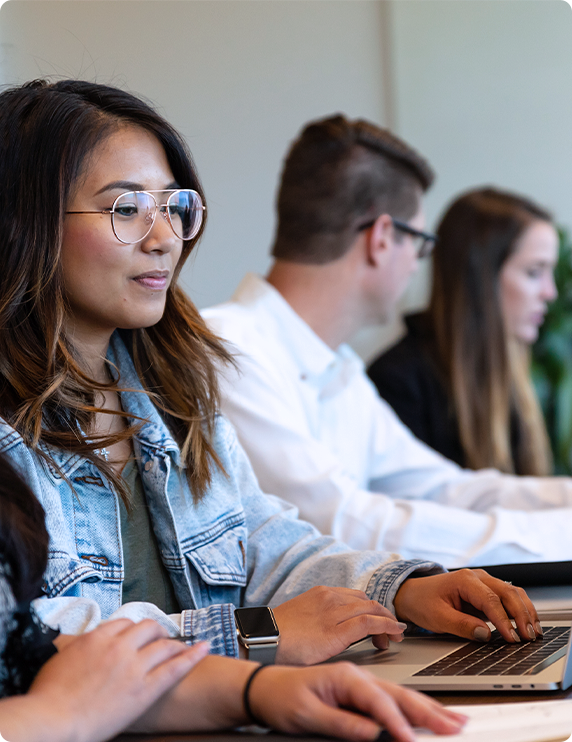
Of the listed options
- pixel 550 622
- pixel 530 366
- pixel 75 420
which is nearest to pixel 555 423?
pixel 530 366

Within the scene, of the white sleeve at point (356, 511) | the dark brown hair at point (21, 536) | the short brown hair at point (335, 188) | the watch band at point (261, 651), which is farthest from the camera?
the short brown hair at point (335, 188)

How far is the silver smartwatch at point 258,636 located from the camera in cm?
86

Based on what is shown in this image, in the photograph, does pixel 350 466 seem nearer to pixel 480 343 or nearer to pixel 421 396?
pixel 421 396

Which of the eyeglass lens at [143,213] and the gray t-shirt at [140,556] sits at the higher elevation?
the eyeglass lens at [143,213]

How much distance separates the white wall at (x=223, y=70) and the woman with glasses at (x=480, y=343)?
588mm

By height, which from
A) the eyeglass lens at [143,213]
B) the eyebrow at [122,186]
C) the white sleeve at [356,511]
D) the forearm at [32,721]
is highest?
the eyebrow at [122,186]

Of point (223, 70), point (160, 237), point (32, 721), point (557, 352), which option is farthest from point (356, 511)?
point (557, 352)

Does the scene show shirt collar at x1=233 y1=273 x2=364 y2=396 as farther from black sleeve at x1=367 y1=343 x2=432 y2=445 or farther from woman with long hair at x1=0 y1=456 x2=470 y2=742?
woman with long hair at x1=0 y1=456 x2=470 y2=742

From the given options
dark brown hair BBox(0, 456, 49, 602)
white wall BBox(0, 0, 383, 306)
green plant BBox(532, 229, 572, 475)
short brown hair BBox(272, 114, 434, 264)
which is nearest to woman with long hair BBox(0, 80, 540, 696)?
dark brown hair BBox(0, 456, 49, 602)

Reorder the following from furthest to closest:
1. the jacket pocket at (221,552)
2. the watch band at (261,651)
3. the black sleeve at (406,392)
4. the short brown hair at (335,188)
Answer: the black sleeve at (406,392), the short brown hair at (335,188), the jacket pocket at (221,552), the watch band at (261,651)

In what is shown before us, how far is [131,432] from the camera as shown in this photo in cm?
108

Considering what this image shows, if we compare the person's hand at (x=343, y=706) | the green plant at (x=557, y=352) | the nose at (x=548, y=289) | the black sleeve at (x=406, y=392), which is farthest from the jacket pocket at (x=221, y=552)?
the green plant at (x=557, y=352)

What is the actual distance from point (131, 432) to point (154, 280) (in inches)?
8.1

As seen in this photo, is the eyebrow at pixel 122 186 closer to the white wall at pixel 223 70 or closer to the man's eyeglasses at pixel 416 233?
the white wall at pixel 223 70
